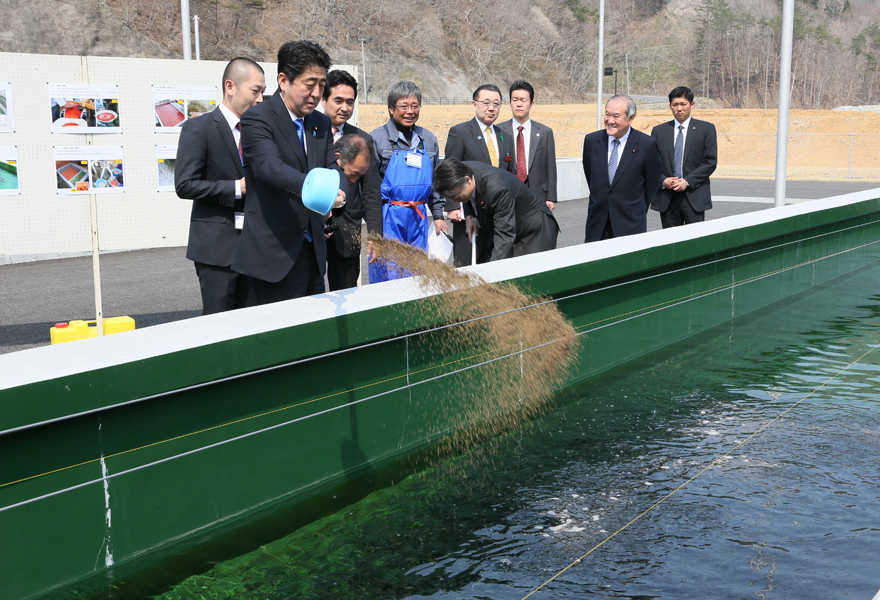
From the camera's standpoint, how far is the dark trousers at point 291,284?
451 cm

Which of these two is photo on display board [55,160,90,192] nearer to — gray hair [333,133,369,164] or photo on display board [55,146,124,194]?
photo on display board [55,146,124,194]

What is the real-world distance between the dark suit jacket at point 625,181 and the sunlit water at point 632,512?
1.72 m

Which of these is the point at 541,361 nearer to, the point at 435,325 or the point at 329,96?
the point at 435,325

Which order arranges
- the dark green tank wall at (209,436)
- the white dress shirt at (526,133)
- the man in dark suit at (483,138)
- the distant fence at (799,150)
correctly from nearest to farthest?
the dark green tank wall at (209,436) → the man in dark suit at (483,138) → the white dress shirt at (526,133) → the distant fence at (799,150)

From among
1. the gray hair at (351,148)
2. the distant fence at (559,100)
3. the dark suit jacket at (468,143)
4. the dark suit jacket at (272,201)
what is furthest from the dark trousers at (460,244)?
the distant fence at (559,100)

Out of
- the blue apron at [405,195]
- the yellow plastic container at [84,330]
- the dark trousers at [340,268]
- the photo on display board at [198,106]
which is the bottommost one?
the yellow plastic container at [84,330]

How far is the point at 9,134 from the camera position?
862 cm

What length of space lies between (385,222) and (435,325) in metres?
1.47

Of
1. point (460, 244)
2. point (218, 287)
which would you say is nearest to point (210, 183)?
point (218, 287)

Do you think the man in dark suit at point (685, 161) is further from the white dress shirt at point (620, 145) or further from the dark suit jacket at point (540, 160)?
the dark suit jacket at point (540, 160)

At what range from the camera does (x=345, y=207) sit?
5484mm

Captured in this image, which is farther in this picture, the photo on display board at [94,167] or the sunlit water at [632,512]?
the photo on display board at [94,167]

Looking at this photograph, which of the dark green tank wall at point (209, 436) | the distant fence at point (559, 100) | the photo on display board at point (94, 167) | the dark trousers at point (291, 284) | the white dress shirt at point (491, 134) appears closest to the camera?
the dark green tank wall at point (209, 436)

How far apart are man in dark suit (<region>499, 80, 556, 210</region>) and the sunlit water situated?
1.82 metres
